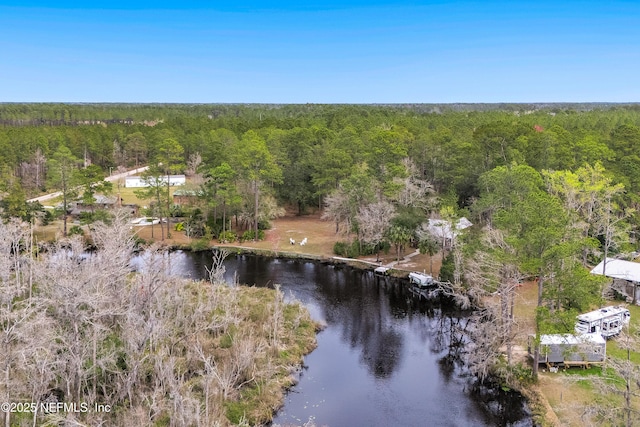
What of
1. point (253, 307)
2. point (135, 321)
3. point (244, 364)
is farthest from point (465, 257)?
point (135, 321)

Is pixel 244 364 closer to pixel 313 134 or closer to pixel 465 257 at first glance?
pixel 465 257

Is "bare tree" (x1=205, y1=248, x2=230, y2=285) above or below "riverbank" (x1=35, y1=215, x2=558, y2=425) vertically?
above

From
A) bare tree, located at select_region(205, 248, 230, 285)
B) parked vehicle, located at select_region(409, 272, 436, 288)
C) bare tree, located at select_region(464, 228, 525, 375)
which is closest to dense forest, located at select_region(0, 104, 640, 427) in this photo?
bare tree, located at select_region(464, 228, 525, 375)

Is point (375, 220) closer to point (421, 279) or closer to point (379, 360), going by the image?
point (421, 279)

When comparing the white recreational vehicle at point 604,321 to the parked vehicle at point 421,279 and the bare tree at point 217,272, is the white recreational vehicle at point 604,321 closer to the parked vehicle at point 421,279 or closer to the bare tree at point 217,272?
the parked vehicle at point 421,279

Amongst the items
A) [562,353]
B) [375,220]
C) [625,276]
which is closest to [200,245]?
[375,220]

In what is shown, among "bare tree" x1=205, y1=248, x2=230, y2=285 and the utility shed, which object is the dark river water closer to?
"bare tree" x1=205, y1=248, x2=230, y2=285
